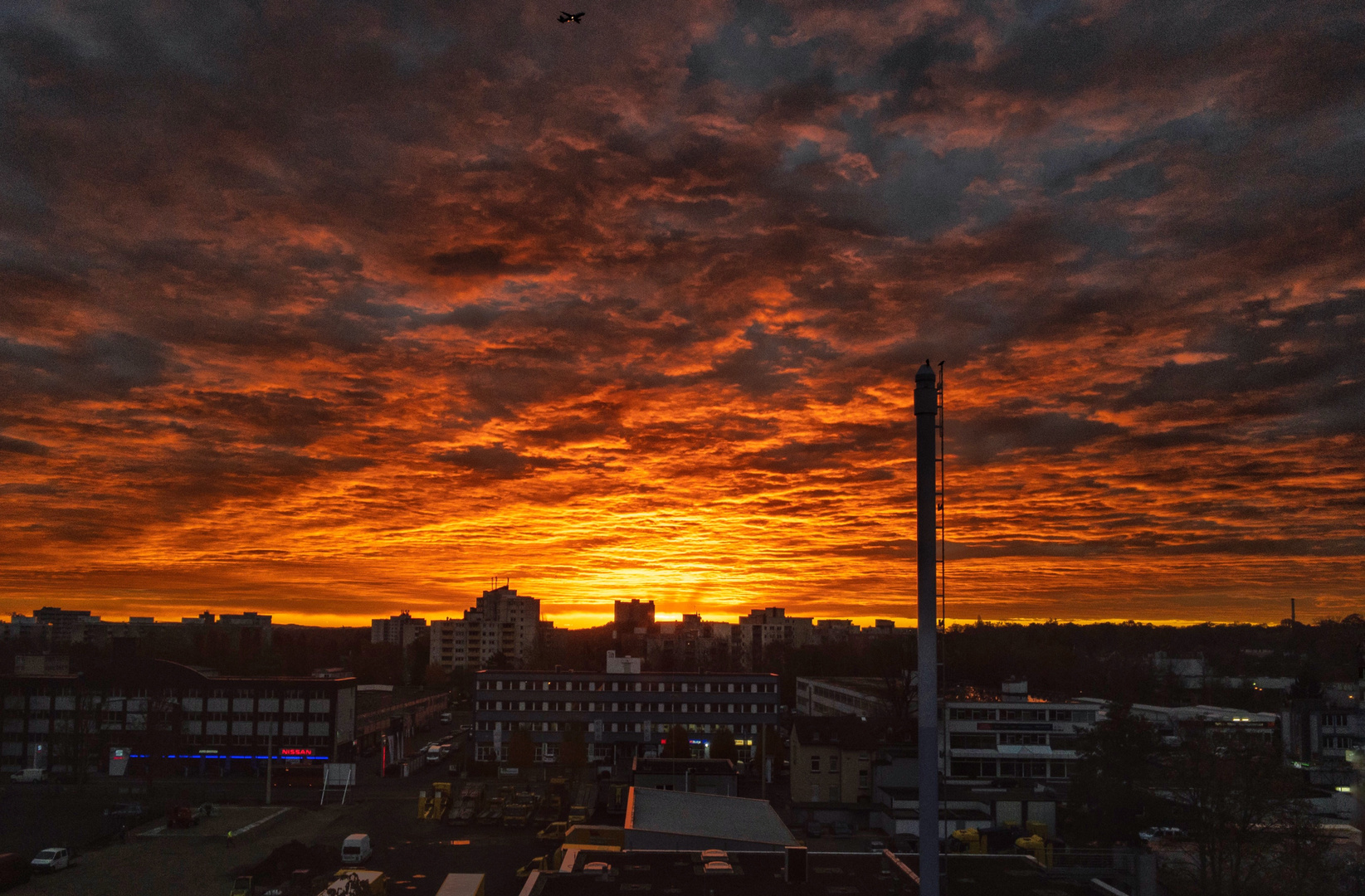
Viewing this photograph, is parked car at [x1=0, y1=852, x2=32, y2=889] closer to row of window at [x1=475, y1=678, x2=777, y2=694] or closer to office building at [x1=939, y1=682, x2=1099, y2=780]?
row of window at [x1=475, y1=678, x2=777, y2=694]

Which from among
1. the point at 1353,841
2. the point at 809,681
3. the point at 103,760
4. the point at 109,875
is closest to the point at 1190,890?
the point at 1353,841

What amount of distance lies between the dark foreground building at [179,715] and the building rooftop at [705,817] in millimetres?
41376

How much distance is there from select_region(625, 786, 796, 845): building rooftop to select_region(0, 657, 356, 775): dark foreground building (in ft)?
136

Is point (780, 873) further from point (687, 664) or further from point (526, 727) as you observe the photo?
point (687, 664)

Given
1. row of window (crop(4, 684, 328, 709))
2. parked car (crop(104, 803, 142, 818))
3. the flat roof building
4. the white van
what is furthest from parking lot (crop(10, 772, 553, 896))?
row of window (crop(4, 684, 328, 709))

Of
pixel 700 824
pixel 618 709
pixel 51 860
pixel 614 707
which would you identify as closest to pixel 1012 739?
pixel 618 709

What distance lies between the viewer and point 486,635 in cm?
17100

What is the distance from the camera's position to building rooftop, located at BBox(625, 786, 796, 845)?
35125 mm

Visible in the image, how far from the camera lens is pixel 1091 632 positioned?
186 metres

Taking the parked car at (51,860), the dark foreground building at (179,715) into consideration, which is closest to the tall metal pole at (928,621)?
the parked car at (51,860)

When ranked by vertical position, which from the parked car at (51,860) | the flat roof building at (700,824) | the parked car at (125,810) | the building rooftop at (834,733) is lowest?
the parked car at (125,810)

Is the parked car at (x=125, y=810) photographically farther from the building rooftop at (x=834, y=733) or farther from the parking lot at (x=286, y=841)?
the building rooftop at (x=834, y=733)

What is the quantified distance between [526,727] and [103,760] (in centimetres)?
3519

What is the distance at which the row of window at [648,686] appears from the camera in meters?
82.2
